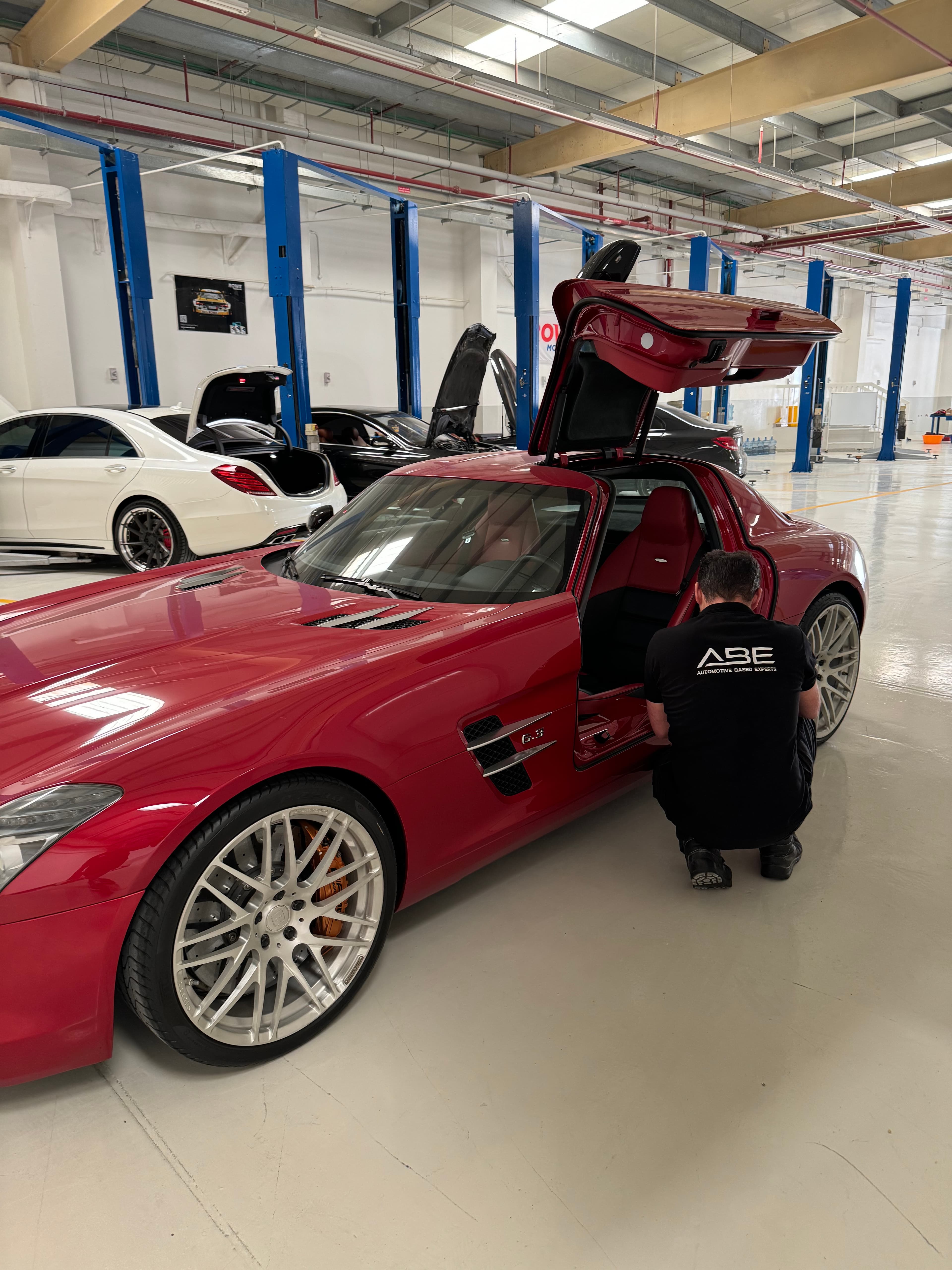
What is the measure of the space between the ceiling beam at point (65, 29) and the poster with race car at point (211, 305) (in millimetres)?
3814

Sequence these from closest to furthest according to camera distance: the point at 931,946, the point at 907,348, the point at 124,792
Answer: the point at 124,792 < the point at 931,946 < the point at 907,348

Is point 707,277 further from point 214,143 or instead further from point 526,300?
point 214,143

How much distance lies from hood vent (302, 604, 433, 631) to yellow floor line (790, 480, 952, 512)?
10230 mm

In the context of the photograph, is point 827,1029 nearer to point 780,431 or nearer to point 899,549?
point 899,549

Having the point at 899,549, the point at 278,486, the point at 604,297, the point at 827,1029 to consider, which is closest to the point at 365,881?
the point at 827,1029

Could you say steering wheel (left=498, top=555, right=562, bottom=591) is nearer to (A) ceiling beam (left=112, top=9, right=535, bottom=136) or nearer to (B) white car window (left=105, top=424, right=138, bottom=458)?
(B) white car window (left=105, top=424, right=138, bottom=458)

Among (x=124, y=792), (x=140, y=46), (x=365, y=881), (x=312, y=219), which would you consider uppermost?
(x=140, y=46)

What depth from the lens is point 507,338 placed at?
1939 centimetres

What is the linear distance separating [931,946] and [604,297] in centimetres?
218

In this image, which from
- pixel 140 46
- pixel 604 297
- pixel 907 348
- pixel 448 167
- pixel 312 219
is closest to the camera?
pixel 604 297

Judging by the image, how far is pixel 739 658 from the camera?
2.37m

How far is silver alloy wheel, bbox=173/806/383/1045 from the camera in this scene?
1814 millimetres

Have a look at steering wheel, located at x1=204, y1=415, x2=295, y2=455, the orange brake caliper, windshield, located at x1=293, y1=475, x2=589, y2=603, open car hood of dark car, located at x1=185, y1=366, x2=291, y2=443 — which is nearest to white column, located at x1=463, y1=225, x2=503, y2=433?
steering wheel, located at x1=204, y1=415, x2=295, y2=455

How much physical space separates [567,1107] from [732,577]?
1.41m
